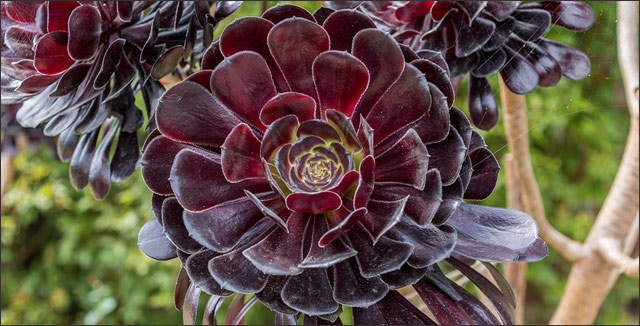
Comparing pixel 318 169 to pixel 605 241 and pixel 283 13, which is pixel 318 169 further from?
pixel 605 241

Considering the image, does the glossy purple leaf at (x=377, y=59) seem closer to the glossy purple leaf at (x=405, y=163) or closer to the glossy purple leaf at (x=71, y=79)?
the glossy purple leaf at (x=405, y=163)

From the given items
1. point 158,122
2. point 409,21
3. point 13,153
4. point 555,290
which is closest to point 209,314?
point 158,122

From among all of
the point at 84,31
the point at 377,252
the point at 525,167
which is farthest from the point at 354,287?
the point at 525,167

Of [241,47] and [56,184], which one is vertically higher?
[241,47]

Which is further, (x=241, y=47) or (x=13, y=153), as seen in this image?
(x=13, y=153)

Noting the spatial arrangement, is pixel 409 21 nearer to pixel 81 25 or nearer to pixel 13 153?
pixel 81 25

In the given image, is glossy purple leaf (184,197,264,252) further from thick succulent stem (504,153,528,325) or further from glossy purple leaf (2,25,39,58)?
thick succulent stem (504,153,528,325)
